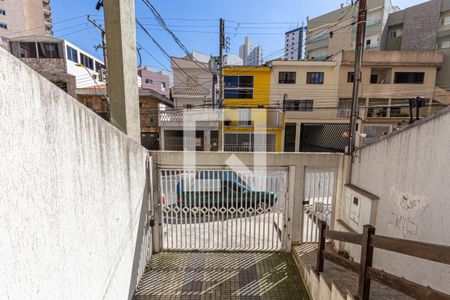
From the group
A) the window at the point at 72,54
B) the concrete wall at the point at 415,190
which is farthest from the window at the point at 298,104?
the window at the point at 72,54

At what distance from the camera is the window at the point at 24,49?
16.1 metres

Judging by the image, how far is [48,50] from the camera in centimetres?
1659

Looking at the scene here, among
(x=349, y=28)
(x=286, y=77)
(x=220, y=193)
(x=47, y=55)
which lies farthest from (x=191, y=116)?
(x=349, y=28)

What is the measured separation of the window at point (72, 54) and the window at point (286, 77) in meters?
16.3

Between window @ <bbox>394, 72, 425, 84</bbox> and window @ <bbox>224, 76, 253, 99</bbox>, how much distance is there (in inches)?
426

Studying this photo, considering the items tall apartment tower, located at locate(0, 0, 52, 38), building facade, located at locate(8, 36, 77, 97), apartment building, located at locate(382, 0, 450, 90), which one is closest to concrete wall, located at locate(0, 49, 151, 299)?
building facade, located at locate(8, 36, 77, 97)

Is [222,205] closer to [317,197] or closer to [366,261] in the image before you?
[317,197]

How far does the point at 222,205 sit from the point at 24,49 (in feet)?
68.7

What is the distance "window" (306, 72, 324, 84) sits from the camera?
51.8ft

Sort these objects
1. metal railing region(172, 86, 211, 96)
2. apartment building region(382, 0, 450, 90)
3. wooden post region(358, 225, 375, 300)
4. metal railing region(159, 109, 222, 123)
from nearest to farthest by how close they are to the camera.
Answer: wooden post region(358, 225, 375, 300) → metal railing region(159, 109, 222, 123) → metal railing region(172, 86, 211, 96) → apartment building region(382, 0, 450, 90)

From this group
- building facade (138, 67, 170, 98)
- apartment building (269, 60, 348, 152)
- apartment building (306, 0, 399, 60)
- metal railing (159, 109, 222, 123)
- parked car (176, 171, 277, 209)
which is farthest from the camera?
building facade (138, 67, 170, 98)

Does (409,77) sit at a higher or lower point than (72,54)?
lower

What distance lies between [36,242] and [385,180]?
3.93 m

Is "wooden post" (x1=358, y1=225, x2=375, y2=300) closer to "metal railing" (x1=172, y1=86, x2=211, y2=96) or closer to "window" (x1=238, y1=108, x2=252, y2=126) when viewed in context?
"window" (x1=238, y1=108, x2=252, y2=126)
